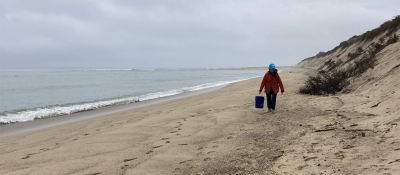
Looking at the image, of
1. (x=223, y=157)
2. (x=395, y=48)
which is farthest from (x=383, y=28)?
(x=223, y=157)

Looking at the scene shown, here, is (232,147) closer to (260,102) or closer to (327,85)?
(260,102)

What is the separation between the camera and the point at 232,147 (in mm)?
4926

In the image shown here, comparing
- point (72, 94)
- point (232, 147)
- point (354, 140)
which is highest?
point (354, 140)

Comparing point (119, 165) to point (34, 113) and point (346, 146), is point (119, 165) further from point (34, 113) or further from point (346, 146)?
point (34, 113)

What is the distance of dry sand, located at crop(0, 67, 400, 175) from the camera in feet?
12.0

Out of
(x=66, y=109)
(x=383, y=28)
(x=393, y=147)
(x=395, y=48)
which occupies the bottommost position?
(x=66, y=109)

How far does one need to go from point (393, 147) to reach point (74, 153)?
16.4 feet

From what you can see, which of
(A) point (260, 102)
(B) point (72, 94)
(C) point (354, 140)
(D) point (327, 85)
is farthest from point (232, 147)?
(B) point (72, 94)

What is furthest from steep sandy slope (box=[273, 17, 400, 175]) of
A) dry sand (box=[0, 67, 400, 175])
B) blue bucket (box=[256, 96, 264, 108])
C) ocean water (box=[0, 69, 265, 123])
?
ocean water (box=[0, 69, 265, 123])

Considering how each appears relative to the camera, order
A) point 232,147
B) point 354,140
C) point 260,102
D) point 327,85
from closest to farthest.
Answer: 1. point 354,140
2. point 232,147
3. point 260,102
4. point 327,85

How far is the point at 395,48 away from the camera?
11.4m

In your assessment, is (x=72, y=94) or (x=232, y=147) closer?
(x=232, y=147)

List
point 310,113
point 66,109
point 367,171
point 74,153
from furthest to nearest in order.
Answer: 1. point 66,109
2. point 310,113
3. point 74,153
4. point 367,171

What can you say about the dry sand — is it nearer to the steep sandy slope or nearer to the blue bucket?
the steep sandy slope
